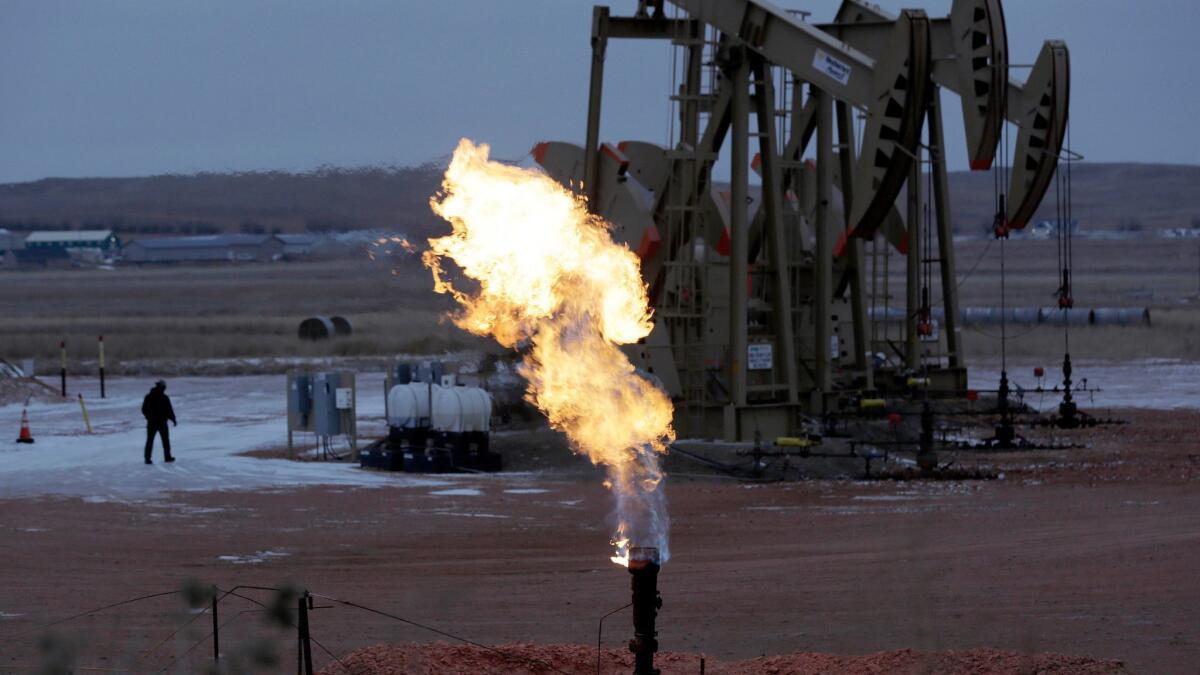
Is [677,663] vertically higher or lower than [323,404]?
lower

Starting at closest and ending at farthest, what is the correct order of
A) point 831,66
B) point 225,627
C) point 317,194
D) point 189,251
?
point 225,627
point 317,194
point 831,66
point 189,251

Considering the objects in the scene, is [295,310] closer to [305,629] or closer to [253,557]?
[253,557]

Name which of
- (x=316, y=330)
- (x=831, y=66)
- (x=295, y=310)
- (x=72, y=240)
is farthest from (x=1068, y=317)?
(x=72, y=240)

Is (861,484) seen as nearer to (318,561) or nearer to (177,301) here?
(318,561)

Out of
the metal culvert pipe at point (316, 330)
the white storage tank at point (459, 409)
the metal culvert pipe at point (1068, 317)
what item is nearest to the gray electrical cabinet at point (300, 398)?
the white storage tank at point (459, 409)

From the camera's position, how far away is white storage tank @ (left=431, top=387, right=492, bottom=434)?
95.9 feet

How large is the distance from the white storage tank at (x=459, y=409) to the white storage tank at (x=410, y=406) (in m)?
0.21

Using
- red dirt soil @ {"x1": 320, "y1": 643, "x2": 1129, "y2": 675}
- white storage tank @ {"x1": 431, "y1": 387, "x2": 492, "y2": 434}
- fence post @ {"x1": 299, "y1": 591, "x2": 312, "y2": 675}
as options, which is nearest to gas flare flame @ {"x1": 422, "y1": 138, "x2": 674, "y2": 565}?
red dirt soil @ {"x1": 320, "y1": 643, "x2": 1129, "y2": 675}

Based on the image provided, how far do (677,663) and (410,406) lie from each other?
671 inches

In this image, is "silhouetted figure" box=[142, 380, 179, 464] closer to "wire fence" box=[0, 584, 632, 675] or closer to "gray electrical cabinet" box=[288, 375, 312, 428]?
"gray electrical cabinet" box=[288, 375, 312, 428]

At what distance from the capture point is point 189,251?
10688cm

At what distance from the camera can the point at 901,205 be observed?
47.7m

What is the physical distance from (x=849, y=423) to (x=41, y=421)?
67.6ft

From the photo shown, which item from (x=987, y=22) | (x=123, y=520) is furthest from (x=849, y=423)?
(x=123, y=520)
